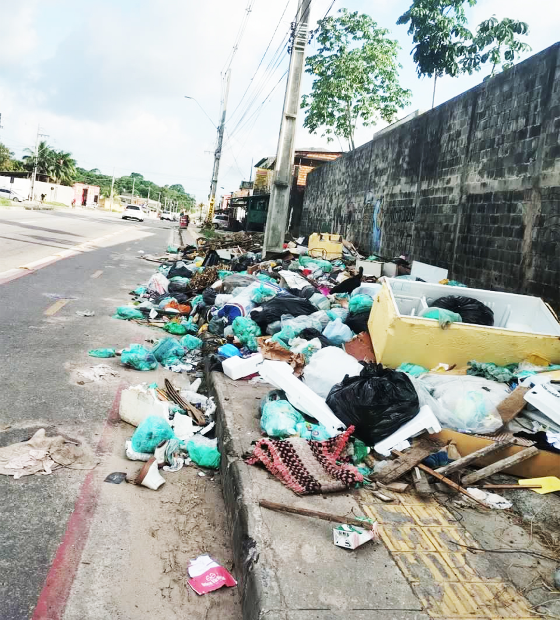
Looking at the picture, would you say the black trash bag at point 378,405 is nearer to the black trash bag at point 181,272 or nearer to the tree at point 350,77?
the black trash bag at point 181,272

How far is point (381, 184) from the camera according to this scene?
13258 millimetres

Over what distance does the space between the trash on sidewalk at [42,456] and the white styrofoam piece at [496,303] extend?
3.39 metres

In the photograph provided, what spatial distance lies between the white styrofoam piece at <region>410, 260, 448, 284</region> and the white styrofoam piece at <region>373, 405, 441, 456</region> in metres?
5.23

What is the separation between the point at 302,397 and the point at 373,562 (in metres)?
1.66

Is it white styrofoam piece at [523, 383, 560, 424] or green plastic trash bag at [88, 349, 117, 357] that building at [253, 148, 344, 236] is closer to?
green plastic trash bag at [88, 349, 117, 357]

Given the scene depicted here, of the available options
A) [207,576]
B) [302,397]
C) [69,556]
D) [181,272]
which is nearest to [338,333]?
[302,397]

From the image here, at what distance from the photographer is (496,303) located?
615 centimetres

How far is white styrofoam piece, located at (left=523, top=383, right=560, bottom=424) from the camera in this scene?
11.8 feet

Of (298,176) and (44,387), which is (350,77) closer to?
(298,176)

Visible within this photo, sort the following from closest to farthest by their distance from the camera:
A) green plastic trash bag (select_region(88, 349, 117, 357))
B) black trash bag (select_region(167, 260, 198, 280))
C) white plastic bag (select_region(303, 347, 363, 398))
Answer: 1. white plastic bag (select_region(303, 347, 363, 398))
2. green plastic trash bag (select_region(88, 349, 117, 357))
3. black trash bag (select_region(167, 260, 198, 280))

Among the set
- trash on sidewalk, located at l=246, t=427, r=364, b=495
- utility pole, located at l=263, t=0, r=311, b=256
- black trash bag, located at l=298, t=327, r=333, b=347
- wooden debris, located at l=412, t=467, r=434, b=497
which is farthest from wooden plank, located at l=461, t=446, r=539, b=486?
utility pole, located at l=263, t=0, r=311, b=256

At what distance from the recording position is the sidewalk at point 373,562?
2.16 meters

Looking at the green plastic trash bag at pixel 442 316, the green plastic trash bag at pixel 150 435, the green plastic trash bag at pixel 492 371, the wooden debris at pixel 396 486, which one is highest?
the green plastic trash bag at pixel 442 316

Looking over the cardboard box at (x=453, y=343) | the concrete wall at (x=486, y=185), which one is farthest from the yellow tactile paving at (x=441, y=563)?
the concrete wall at (x=486, y=185)
